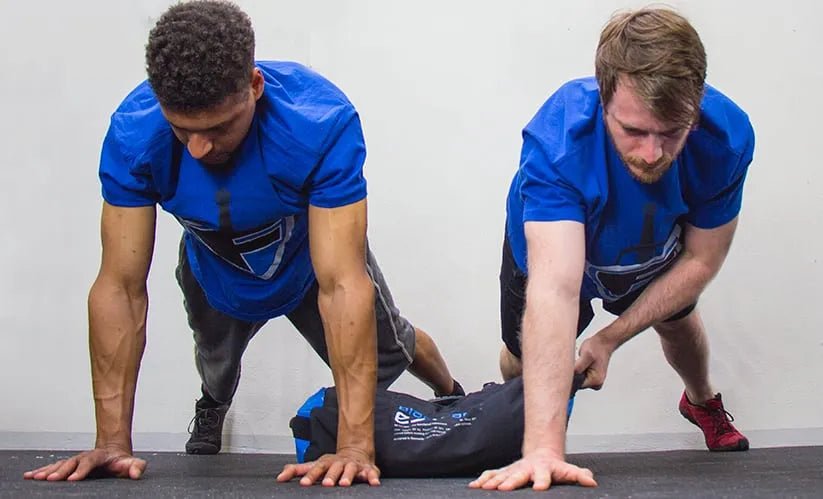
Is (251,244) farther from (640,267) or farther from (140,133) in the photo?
(640,267)

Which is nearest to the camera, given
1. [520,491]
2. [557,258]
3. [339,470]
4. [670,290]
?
[520,491]

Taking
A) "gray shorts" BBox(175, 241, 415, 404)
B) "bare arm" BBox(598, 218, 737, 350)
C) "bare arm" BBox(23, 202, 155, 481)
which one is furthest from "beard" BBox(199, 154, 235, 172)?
"bare arm" BBox(598, 218, 737, 350)

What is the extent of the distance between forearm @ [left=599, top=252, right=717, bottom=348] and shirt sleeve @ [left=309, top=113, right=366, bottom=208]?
0.53m

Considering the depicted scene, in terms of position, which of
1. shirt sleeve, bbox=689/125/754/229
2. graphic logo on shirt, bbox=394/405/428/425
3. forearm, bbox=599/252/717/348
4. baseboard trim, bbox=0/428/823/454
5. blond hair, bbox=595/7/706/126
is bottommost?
baseboard trim, bbox=0/428/823/454

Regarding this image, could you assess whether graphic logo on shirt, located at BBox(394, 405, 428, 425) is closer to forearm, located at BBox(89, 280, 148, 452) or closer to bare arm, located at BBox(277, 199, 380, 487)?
bare arm, located at BBox(277, 199, 380, 487)

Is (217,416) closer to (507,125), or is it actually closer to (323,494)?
(507,125)

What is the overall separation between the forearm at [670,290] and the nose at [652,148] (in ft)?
1.27

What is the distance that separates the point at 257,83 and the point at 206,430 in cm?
117

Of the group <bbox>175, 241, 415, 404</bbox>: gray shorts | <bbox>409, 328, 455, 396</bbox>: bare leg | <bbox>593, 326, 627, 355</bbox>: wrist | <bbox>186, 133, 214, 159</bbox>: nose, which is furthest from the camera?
<bbox>409, 328, 455, 396</bbox>: bare leg

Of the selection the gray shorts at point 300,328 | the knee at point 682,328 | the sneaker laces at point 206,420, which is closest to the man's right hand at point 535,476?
the gray shorts at point 300,328

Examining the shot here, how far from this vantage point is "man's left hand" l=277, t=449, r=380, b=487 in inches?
58.7

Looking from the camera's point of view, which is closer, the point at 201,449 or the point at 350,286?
the point at 350,286

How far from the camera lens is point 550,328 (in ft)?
5.16

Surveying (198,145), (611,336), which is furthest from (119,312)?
(611,336)
